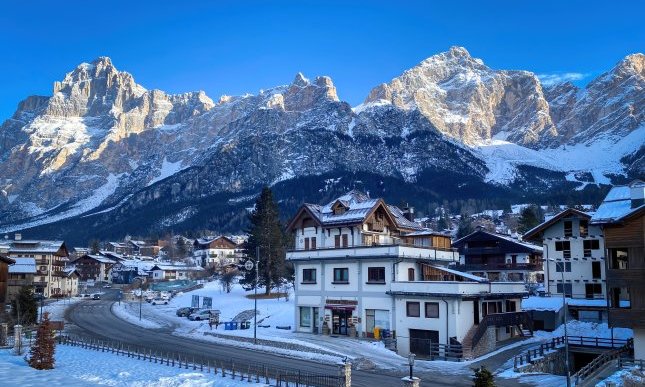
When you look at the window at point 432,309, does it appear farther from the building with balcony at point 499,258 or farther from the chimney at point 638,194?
the building with balcony at point 499,258

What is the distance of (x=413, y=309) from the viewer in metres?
57.0

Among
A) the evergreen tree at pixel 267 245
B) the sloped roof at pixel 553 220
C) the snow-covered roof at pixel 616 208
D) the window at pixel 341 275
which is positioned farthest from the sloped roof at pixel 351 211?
the evergreen tree at pixel 267 245

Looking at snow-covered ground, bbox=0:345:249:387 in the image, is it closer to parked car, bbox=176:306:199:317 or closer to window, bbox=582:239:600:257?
parked car, bbox=176:306:199:317

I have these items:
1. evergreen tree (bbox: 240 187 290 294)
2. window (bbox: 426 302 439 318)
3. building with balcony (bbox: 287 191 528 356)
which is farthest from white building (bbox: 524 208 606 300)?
evergreen tree (bbox: 240 187 290 294)

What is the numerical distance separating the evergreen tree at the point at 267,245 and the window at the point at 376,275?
33.9 m

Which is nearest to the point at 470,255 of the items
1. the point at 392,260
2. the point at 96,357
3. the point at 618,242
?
the point at 392,260

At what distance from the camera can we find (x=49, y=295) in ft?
405

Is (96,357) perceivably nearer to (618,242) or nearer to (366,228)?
(366,228)

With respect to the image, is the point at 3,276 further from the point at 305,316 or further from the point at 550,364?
the point at 550,364

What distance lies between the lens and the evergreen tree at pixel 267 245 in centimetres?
9481

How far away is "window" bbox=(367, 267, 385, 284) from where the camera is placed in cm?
6034

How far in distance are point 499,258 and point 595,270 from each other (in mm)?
30207

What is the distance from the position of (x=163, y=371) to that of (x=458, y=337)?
83.0ft

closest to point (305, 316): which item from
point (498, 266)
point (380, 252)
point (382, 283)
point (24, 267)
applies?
point (382, 283)
